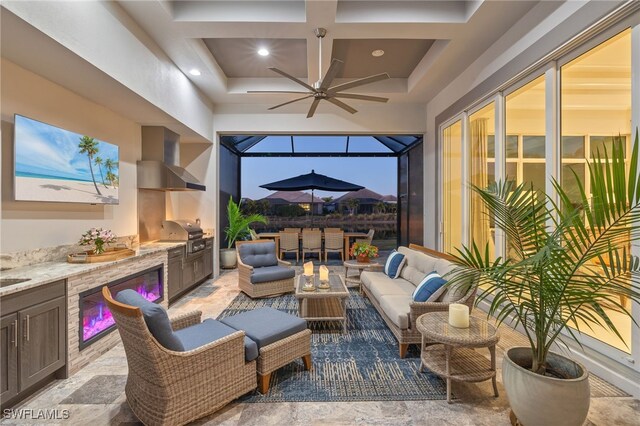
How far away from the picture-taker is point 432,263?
11.1 ft

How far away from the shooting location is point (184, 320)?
94.0 inches

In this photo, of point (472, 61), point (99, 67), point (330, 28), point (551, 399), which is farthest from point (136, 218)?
point (472, 61)

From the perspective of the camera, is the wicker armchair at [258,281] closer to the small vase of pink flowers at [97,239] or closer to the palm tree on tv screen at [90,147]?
the small vase of pink flowers at [97,239]

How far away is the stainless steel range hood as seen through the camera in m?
4.41

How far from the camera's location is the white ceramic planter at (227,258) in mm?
6324

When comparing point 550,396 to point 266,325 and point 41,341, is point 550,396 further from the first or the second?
point 41,341

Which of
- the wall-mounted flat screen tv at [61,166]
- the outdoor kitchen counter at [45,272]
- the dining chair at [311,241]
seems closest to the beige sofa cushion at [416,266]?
the dining chair at [311,241]

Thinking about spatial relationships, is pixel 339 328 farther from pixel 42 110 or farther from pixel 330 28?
pixel 42 110

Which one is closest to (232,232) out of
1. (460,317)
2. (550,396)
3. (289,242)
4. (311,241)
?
(289,242)

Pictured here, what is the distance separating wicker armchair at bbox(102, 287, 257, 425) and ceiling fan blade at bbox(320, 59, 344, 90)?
2.64 meters

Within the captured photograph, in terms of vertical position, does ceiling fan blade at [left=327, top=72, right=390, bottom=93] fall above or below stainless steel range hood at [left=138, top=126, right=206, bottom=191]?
above

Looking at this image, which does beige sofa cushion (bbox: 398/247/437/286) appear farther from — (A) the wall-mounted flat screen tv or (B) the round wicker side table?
(A) the wall-mounted flat screen tv

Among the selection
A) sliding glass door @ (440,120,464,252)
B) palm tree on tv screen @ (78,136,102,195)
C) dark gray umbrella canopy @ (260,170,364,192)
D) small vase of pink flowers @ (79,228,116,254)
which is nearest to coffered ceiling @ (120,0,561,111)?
sliding glass door @ (440,120,464,252)

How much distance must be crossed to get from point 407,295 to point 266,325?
170cm
